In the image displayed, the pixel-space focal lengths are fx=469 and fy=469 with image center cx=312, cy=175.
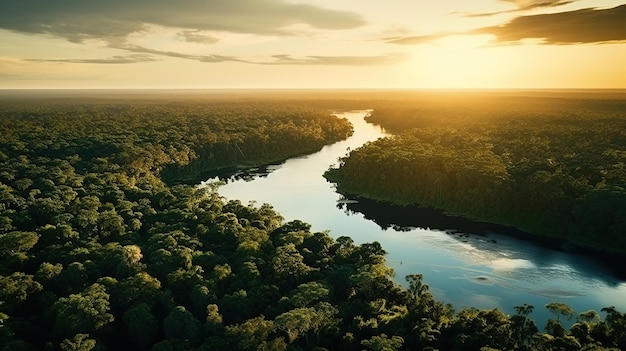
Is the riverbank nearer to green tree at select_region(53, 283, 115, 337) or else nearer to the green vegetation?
the green vegetation

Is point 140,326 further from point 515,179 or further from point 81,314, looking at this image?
point 515,179

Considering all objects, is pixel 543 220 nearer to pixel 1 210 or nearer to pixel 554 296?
pixel 554 296

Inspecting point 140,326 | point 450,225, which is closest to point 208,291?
point 140,326

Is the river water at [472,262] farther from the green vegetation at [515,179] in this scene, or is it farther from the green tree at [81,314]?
the green tree at [81,314]

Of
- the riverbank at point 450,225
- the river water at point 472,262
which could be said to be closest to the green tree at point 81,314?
the river water at point 472,262

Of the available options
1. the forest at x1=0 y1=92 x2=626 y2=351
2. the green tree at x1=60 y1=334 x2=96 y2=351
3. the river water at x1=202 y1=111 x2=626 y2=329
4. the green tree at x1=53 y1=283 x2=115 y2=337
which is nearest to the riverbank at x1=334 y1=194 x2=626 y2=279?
the river water at x1=202 y1=111 x2=626 y2=329

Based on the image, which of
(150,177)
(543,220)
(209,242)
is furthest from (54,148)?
(543,220)
